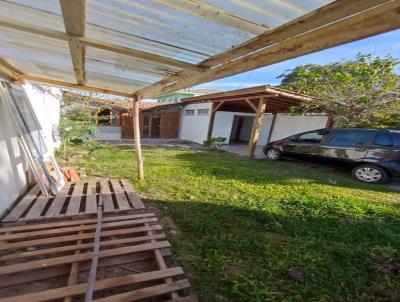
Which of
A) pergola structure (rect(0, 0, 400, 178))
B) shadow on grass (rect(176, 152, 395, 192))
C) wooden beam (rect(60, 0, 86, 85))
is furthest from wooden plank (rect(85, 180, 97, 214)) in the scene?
shadow on grass (rect(176, 152, 395, 192))

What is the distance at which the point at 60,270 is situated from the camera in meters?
2.04

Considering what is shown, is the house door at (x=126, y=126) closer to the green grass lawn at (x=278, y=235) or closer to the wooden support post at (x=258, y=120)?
the wooden support post at (x=258, y=120)

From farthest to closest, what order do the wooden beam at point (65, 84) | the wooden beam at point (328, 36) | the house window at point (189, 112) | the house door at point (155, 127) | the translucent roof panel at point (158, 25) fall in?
the house door at point (155, 127) < the house window at point (189, 112) < the wooden beam at point (65, 84) < the translucent roof panel at point (158, 25) < the wooden beam at point (328, 36)

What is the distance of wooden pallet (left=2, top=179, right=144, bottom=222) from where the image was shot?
299 cm

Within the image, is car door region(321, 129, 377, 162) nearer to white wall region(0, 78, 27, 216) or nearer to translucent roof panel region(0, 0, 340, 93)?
translucent roof panel region(0, 0, 340, 93)

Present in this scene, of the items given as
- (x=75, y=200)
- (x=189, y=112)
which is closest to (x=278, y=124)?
(x=189, y=112)

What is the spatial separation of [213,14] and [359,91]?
838 centimetres

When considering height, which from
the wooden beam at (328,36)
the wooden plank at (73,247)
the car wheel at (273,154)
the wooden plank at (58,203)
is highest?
the wooden beam at (328,36)

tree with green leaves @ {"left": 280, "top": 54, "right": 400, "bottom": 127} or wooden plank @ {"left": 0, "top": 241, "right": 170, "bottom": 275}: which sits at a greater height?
tree with green leaves @ {"left": 280, "top": 54, "right": 400, "bottom": 127}

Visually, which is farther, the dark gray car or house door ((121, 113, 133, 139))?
house door ((121, 113, 133, 139))

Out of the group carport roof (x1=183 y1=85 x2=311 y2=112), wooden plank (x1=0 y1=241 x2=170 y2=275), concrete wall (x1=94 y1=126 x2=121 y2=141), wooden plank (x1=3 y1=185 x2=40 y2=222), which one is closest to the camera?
wooden plank (x1=0 y1=241 x2=170 y2=275)

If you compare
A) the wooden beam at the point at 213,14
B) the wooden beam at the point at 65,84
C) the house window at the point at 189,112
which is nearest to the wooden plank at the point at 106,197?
the wooden beam at the point at 65,84

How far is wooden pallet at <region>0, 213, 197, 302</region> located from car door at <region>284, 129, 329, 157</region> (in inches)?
242

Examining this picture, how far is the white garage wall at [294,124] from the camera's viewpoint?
1098cm
